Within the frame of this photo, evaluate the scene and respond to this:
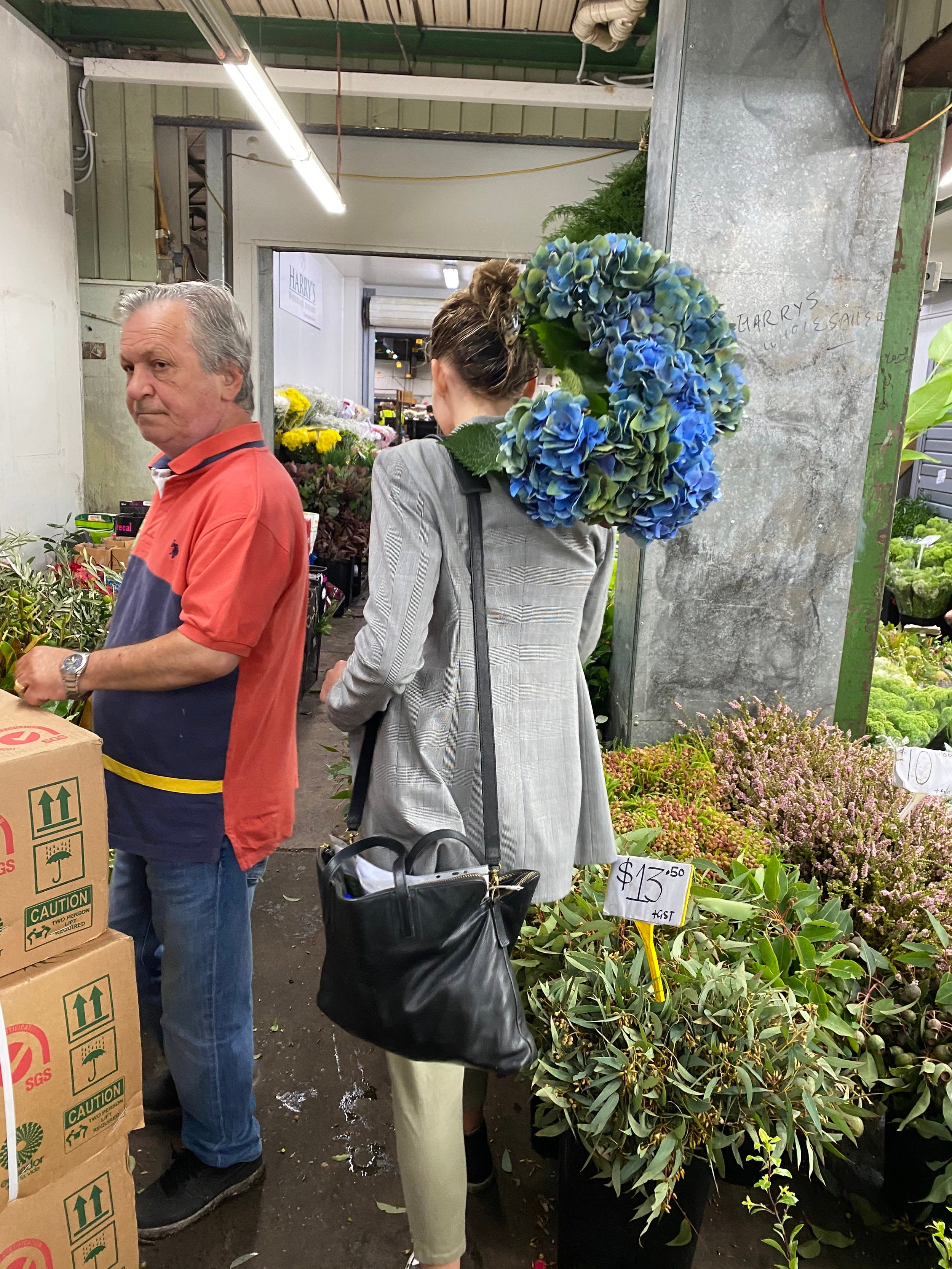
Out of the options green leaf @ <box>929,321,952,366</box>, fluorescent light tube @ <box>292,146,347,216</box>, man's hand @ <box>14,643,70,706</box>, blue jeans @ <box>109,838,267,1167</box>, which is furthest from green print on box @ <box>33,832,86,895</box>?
fluorescent light tube @ <box>292,146,347,216</box>

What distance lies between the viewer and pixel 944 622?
6.01 meters

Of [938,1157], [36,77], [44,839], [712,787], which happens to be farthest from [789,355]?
[36,77]

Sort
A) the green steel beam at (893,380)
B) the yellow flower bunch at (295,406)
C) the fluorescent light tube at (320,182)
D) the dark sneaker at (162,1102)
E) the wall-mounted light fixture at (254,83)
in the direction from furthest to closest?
the yellow flower bunch at (295,406) < the fluorescent light tube at (320,182) < the wall-mounted light fixture at (254,83) < the green steel beam at (893,380) < the dark sneaker at (162,1102)

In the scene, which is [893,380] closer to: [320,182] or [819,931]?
[819,931]

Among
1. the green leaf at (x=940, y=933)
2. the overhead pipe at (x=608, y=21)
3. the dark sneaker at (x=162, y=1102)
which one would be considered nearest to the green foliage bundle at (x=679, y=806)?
the green leaf at (x=940, y=933)

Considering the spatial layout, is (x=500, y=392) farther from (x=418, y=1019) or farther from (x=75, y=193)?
(x=75, y=193)

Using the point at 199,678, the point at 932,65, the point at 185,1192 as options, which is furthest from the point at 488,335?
the point at 932,65

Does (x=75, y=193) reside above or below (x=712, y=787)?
above

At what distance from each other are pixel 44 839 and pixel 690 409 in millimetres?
1027

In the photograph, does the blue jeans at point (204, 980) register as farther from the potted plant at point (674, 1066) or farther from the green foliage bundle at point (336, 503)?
the green foliage bundle at point (336, 503)

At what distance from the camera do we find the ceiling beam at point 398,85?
233 inches

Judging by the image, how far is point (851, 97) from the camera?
2.48 m

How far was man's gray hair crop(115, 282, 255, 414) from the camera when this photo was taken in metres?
1.59

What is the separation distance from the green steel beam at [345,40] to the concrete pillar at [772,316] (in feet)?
14.1
